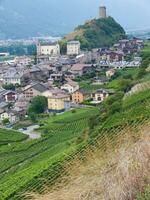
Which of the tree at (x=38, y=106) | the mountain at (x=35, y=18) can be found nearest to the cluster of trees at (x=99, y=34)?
the tree at (x=38, y=106)

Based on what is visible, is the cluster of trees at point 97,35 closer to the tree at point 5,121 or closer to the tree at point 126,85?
the tree at point 5,121

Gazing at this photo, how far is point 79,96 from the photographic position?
28.1 metres

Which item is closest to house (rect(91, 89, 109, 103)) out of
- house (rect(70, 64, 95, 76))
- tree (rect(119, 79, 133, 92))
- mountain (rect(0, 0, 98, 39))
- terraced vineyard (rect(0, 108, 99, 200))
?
terraced vineyard (rect(0, 108, 99, 200))

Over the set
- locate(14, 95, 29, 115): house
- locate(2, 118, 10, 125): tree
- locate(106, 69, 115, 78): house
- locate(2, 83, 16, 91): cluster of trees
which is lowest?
locate(2, 118, 10, 125): tree

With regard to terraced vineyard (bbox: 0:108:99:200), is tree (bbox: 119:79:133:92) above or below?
above

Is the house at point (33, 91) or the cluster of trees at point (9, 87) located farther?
the cluster of trees at point (9, 87)

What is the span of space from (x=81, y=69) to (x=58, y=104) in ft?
30.3

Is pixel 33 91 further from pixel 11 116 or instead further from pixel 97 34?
pixel 97 34

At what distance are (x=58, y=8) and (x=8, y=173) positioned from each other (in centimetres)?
17586

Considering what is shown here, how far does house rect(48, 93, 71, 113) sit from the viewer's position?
86.7 ft

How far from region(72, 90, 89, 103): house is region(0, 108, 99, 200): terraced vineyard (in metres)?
3.38

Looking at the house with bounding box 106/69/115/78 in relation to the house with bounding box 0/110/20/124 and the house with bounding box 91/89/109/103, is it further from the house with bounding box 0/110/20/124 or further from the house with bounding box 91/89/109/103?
the house with bounding box 0/110/20/124

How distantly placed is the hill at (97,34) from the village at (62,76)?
137cm

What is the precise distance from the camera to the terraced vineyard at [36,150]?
11.1 meters
